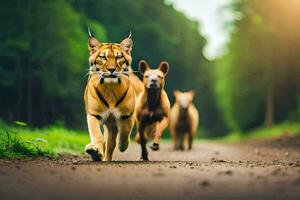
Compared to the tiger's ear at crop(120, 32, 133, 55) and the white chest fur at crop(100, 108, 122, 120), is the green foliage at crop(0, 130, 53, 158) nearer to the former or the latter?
the white chest fur at crop(100, 108, 122, 120)

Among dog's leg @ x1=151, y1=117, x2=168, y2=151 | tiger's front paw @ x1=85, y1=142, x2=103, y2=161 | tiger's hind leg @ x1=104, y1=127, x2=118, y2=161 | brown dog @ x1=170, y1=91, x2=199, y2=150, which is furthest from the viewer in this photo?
brown dog @ x1=170, y1=91, x2=199, y2=150

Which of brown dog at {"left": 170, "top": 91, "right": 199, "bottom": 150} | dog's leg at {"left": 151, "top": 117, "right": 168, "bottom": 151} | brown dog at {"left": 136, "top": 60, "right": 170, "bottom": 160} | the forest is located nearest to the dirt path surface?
dog's leg at {"left": 151, "top": 117, "right": 168, "bottom": 151}

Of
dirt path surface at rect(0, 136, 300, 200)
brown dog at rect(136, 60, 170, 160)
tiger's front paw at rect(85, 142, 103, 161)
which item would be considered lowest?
dirt path surface at rect(0, 136, 300, 200)

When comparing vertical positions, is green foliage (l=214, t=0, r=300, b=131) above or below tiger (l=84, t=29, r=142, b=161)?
above

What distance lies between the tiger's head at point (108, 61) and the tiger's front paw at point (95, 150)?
1.06 m

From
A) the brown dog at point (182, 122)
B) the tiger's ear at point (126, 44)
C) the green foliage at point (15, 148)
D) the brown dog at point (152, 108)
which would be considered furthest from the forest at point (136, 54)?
the tiger's ear at point (126, 44)

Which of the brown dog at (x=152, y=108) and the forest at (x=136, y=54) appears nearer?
the brown dog at (x=152, y=108)

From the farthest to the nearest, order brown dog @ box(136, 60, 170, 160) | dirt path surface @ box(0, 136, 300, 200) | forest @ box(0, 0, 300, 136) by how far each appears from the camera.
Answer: forest @ box(0, 0, 300, 136), brown dog @ box(136, 60, 170, 160), dirt path surface @ box(0, 136, 300, 200)

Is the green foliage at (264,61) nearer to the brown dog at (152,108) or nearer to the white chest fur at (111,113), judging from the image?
the brown dog at (152,108)

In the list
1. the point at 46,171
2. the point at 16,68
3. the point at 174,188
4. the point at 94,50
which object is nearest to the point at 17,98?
the point at 16,68

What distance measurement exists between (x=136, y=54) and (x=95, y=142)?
108ft

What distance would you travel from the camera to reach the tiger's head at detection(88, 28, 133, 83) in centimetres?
1030

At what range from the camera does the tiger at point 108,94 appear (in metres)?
10.4

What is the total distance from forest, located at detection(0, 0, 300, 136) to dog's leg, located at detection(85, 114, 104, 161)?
30.5ft
